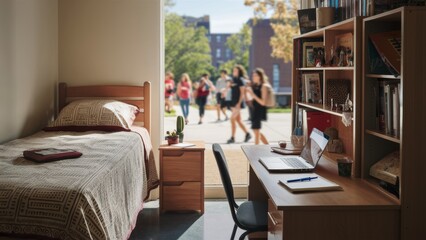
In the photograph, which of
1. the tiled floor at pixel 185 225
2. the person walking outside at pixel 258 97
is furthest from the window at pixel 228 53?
the tiled floor at pixel 185 225

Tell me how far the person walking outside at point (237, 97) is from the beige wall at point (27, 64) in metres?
2.18

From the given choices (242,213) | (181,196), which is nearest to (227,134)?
(181,196)

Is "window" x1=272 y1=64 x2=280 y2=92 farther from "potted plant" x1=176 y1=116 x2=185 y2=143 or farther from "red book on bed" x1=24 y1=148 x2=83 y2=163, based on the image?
"red book on bed" x1=24 y1=148 x2=83 y2=163

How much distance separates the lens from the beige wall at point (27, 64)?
3604 millimetres

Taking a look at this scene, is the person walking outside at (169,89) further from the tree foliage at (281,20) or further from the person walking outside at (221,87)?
the tree foliage at (281,20)

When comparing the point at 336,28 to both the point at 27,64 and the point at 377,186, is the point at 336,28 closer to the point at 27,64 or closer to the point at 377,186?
the point at 377,186

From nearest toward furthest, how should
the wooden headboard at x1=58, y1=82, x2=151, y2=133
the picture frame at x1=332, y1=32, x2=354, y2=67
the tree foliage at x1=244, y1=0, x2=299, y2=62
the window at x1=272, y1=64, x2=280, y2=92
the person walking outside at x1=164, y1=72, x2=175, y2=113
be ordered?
the picture frame at x1=332, y1=32, x2=354, y2=67 → the wooden headboard at x1=58, y1=82, x2=151, y2=133 → the tree foliage at x1=244, y1=0, x2=299, y2=62 → the person walking outside at x1=164, y1=72, x2=175, y2=113 → the window at x1=272, y1=64, x2=280, y2=92

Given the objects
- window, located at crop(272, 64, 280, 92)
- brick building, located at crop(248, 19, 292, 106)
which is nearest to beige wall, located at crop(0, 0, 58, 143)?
→ brick building, located at crop(248, 19, 292, 106)

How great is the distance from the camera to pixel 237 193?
15.2 feet

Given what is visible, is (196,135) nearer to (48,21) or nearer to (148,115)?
(148,115)

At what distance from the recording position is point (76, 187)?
2.19 meters

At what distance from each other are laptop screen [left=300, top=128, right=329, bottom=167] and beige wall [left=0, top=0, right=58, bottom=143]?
2256 millimetres

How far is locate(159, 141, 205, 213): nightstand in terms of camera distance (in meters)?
4.13

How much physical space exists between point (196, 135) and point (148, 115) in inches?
81.1
